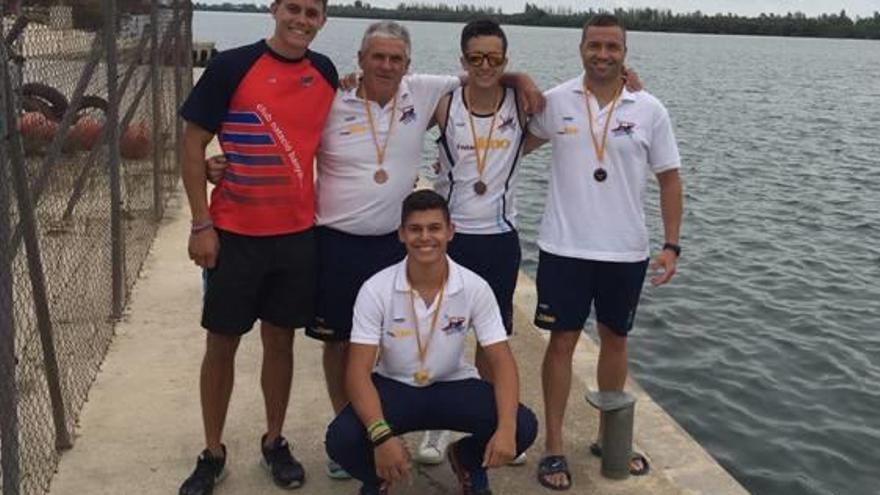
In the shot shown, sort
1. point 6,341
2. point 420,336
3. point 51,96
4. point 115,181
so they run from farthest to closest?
1. point 115,181
2. point 51,96
3. point 420,336
4. point 6,341

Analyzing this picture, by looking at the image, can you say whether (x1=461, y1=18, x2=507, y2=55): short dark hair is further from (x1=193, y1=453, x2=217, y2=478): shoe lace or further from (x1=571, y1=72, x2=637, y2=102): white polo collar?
(x1=193, y1=453, x2=217, y2=478): shoe lace

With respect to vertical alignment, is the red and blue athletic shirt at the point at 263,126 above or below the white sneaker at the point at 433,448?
above

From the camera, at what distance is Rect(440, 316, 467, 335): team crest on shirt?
168 inches

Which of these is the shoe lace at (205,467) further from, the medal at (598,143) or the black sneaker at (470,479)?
the medal at (598,143)

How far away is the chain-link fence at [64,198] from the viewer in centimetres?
386

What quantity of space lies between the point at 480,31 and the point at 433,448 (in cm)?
199

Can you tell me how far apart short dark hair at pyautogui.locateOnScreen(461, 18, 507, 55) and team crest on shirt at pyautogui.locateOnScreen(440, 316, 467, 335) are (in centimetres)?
120

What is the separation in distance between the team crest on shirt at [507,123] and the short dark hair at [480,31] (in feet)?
1.01

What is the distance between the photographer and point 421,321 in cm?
422

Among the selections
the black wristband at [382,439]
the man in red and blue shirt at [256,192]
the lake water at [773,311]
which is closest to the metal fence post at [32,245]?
the man in red and blue shirt at [256,192]

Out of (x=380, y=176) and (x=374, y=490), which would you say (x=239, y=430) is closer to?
(x=374, y=490)

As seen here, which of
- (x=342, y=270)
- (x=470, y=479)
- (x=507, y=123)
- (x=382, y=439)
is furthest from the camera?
(x=507, y=123)

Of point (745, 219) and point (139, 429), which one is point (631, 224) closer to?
point (139, 429)

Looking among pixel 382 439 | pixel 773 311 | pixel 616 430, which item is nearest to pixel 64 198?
pixel 382 439
